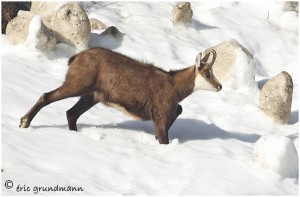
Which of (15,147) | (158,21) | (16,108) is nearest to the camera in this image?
(15,147)

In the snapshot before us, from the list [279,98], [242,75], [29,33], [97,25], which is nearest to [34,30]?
[29,33]

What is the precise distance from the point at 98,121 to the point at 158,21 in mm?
7390

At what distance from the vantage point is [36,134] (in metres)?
9.31

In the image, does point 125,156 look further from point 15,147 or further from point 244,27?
point 244,27

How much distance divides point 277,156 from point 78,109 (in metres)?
3.42

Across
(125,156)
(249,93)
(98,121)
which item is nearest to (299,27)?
(249,93)

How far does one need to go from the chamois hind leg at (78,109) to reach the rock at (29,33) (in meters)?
4.10

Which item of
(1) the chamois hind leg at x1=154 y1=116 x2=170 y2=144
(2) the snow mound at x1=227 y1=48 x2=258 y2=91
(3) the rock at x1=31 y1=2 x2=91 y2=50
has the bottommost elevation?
(2) the snow mound at x1=227 y1=48 x2=258 y2=91

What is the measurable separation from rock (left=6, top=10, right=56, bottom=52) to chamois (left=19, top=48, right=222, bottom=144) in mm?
4134

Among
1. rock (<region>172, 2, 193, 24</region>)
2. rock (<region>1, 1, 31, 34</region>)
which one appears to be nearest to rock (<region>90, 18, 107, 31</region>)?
rock (<region>172, 2, 193, 24</region>)

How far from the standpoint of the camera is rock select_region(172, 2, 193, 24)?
55.8 feet

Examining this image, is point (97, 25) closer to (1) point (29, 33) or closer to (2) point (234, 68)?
(1) point (29, 33)

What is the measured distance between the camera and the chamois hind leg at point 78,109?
1000 cm

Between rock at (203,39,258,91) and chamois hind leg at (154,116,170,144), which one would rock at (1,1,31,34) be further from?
chamois hind leg at (154,116,170,144)
